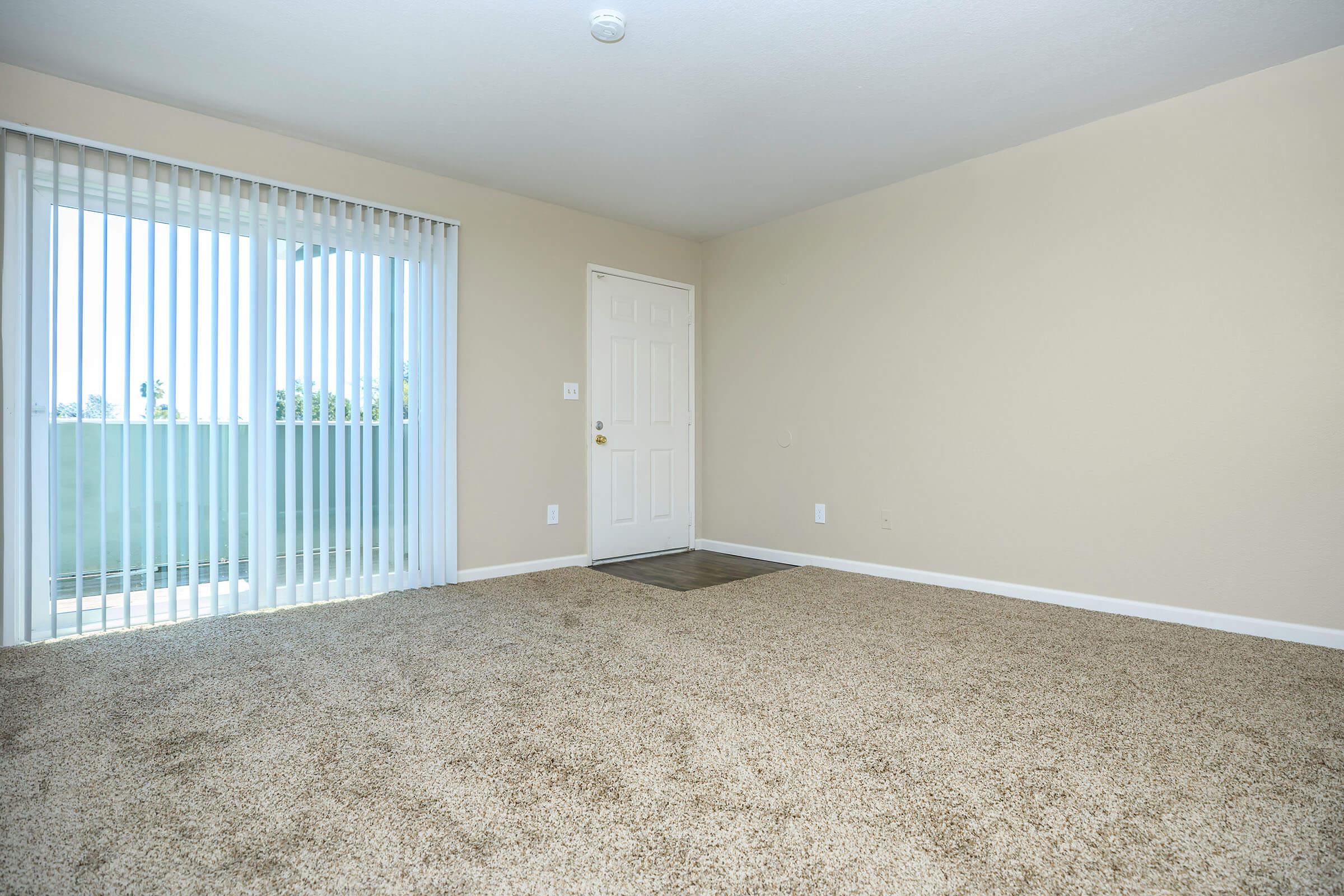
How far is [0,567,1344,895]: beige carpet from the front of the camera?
141 cm

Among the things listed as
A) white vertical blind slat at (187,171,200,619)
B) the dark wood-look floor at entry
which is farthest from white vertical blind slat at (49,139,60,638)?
the dark wood-look floor at entry

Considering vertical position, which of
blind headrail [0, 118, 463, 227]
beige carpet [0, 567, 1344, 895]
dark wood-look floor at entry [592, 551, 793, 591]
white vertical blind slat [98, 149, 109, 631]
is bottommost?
beige carpet [0, 567, 1344, 895]

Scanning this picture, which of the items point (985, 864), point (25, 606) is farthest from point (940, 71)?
point (25, 606)

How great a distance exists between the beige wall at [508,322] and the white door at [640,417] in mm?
141

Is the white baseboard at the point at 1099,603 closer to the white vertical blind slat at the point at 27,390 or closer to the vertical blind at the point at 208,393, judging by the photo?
the vertical blind at the point at 208,393

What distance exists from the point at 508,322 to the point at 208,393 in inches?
68.8

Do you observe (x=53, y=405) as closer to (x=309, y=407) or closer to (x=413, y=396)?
(x=309, y=407)

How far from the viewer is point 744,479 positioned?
17.6 feet

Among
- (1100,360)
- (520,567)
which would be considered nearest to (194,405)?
(520,567)

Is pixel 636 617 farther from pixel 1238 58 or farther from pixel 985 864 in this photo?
pixel 1238 58

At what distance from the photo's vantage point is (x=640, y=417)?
5.28 meters

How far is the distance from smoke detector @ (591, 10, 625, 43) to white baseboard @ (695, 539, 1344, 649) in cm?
331

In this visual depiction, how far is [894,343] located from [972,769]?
3038 millimetres

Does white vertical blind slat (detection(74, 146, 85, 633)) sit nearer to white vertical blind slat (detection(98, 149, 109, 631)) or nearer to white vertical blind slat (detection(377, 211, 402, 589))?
white vertical blind slat (detection(98, 149, 109, 631))
